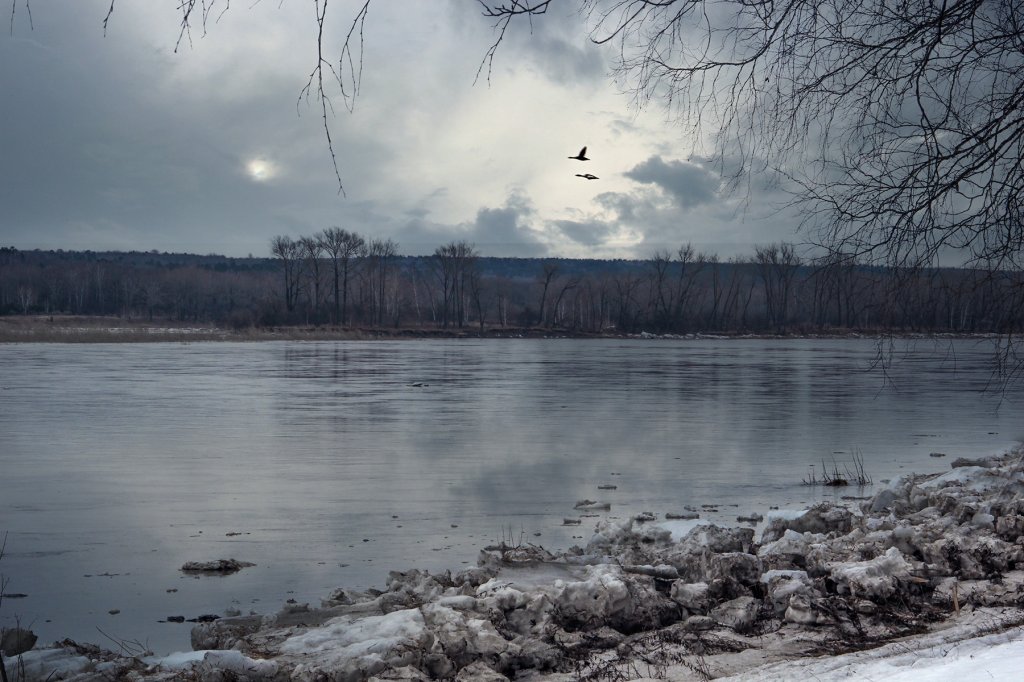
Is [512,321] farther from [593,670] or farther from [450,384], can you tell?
[593,670]

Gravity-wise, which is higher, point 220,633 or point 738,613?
point 738,613

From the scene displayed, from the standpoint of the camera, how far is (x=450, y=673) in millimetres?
5105

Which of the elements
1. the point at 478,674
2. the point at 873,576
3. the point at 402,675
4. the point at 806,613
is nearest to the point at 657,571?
the point at 806,613

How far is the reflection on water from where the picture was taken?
24.8ft

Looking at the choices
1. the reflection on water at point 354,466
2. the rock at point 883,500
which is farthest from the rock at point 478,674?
the rock at point 883,500

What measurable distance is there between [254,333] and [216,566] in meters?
82.8

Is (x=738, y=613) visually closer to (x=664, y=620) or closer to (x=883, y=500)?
(x=664, y=620)

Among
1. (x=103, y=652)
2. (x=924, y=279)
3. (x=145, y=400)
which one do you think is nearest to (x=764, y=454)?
(x=924, y=279)

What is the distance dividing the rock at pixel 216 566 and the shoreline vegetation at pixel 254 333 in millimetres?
57924

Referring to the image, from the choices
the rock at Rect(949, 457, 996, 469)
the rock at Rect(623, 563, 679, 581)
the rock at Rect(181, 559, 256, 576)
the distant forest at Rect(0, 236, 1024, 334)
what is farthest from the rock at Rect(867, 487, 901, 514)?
the distant forest at Rect(0, 236, 1024, 334)

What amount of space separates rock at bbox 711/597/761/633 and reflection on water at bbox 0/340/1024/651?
7.30 ft

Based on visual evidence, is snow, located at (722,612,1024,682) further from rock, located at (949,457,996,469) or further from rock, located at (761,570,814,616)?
rock, located at (949,457,996,469)

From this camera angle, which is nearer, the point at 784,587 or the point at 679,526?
the point at 784,587

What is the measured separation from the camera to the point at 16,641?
5.74 metres
